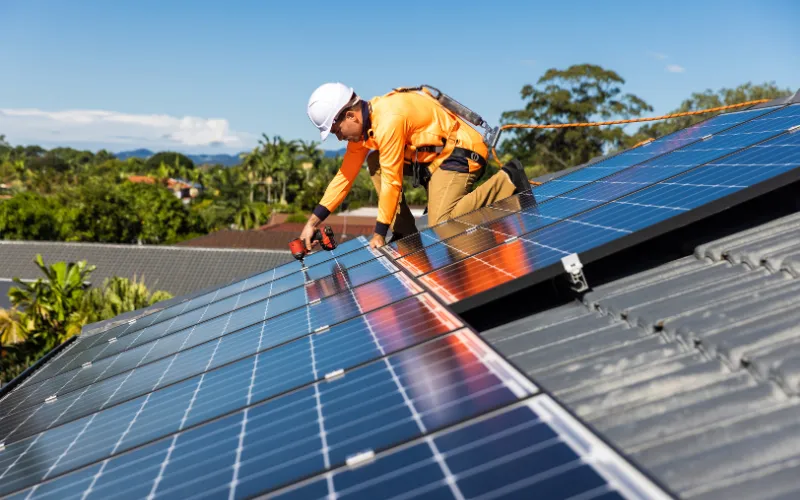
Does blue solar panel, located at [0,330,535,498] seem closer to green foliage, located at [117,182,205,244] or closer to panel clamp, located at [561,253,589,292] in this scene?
panel clamp, located at [561,253,589,292]

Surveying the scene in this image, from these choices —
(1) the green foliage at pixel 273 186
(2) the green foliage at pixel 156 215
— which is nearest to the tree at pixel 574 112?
(1) the green foliage at pixel 273 186

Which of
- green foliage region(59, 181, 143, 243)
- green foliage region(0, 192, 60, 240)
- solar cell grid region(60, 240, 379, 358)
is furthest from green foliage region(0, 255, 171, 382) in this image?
green foliage region(59, 181, 143, 243)

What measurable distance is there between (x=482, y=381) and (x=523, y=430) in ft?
1.74

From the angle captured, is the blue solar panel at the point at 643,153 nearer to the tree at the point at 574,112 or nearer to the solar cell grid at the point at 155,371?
the solar cell grid at the point at 155,371

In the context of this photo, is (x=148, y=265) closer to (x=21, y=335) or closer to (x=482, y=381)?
(x=21, y=335)

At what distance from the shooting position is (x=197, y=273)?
43781 mm

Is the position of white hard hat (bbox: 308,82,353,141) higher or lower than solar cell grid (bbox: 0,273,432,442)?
higher

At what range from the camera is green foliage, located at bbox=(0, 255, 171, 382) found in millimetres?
25984

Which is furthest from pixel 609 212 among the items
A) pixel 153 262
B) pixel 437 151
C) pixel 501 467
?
pixel 153 262

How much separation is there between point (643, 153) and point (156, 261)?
42141 millimetres

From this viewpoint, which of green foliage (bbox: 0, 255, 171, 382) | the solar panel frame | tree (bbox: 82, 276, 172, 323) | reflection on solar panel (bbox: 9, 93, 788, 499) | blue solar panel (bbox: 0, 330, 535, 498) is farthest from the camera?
tree (bbox: 82, 276, 172, 323)

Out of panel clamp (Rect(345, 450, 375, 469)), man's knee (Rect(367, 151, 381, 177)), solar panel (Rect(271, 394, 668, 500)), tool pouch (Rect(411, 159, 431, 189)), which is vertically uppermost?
man's knee (Rect(367, 151, 381, 177))

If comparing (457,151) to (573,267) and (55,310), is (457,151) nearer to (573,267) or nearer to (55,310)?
(573,267)

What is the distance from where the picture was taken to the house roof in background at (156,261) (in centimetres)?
4275
